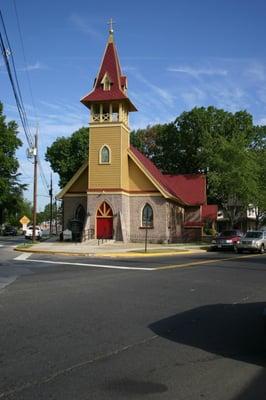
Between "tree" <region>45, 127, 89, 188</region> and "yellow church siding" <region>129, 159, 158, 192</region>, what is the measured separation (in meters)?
20.4

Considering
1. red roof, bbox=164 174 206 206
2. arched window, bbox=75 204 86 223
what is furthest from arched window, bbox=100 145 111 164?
red roof, bbox=164 174 206 206

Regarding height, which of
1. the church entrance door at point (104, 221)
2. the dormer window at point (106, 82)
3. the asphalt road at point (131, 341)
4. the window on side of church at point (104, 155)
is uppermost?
the dormer window at point (106, 82)

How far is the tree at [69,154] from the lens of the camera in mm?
64250

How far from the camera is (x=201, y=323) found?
906cm

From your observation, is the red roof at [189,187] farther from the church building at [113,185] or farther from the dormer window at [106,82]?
the dormer window at [106,82]

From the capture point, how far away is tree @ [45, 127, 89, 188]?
64250 millimetres

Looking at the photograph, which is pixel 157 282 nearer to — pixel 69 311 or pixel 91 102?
pixel 69 311

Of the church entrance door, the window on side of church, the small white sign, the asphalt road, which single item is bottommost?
the asphalt road

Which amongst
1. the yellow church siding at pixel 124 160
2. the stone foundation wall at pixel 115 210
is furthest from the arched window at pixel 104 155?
the stone foundation wall at pixel 115 210

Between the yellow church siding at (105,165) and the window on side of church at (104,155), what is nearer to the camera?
the yellow church siding at (105,165)

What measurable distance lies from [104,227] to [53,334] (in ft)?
114

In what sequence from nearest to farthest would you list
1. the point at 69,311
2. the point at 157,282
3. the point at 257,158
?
the point at 69,311 < the point at 157,282 < the point at 257,158

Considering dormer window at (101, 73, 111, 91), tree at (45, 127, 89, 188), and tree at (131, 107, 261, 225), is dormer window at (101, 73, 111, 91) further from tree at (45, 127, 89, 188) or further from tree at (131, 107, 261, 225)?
tree at (45, 127, 89, 188)

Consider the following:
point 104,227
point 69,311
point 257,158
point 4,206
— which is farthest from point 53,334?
point 4,206
